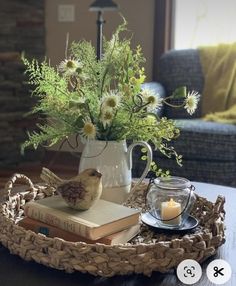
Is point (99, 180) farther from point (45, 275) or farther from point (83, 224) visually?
point (45, 275)

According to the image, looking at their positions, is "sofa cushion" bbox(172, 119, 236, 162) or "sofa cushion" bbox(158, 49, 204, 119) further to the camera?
"sofa cushion" bbox(158, 49, 204, 119)

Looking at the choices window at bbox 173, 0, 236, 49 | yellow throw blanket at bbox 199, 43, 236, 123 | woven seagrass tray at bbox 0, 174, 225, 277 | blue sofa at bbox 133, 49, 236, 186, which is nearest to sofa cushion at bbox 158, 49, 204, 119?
yellow throw blanket at bbox 199, 43, 236, 123

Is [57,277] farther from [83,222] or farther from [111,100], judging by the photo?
[111,100]

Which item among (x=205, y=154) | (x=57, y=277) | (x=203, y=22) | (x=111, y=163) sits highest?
(x=203, y=22)

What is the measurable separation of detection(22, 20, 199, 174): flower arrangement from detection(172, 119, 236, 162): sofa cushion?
1.14 m

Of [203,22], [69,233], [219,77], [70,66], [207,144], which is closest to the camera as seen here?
[69,233]

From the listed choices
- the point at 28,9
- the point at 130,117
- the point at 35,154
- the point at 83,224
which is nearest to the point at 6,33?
the point at 28,9

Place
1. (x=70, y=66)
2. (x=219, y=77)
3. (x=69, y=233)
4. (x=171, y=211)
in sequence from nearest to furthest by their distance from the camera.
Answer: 1. (x=69, y=233)
2. (x=171, y=211)
3. (x=70, y=66)
4. (x=219, y=77)

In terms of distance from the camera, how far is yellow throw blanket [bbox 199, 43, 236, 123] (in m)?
2.81

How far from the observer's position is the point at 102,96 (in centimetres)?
113

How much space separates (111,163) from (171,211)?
0.19 meters

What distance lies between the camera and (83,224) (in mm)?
937

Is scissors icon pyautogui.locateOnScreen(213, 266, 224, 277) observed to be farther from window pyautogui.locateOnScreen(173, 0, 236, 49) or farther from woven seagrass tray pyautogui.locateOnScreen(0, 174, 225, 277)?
window pyautogui.locateOnScreen(173, 0, 236, 49)

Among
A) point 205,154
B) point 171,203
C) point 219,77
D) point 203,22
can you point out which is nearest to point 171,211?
point 171,203
